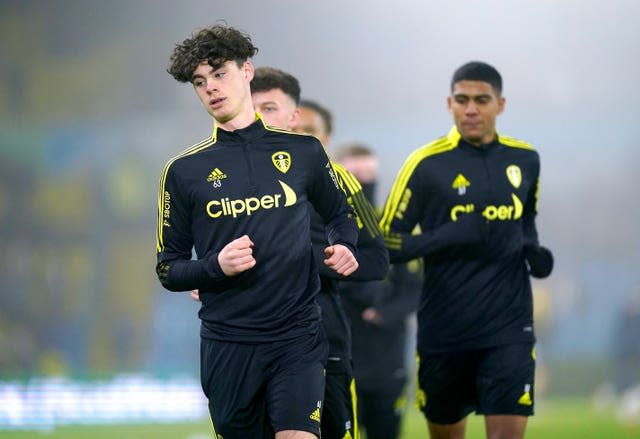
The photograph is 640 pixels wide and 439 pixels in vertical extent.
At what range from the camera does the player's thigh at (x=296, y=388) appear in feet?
13.3

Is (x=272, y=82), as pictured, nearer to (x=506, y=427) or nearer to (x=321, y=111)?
(x=321, y=111)

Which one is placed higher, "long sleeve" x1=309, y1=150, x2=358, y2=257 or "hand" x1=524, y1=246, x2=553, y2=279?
"long sleeve" x1=309, y1=150, x2=358, y2=257

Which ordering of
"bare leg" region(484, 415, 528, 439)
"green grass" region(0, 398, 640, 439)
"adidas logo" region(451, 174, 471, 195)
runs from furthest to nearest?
1. "green grass" region(0, 398, 640, 439)
2. "adidas logo" region(451, 174, 471, 195)
3. "bare leg" region(484, 415, 528, 439)

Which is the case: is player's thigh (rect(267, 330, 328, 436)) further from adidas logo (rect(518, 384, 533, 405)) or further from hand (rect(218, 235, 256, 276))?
adidas logo (rect(518, 384, 533, 405))

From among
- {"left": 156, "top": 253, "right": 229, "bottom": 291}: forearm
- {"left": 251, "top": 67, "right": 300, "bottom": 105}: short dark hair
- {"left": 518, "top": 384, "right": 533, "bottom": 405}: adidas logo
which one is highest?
{"left": 251, "top": 67, "right": 300, "bottom": 105}: short dark hair

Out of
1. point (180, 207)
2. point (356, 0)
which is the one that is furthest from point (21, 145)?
point (180, 207)

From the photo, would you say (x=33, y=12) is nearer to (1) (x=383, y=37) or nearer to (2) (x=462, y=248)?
(1) (x=383, y=37)

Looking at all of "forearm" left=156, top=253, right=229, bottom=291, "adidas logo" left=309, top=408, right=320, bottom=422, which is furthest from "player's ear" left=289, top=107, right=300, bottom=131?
"adidas logo" left=309, top=408, right=320, bottom=422

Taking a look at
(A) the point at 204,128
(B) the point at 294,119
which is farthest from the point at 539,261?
(A) the point at 204,128

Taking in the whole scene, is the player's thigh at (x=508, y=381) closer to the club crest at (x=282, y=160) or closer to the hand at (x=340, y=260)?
the hand at (x=340, y=260)

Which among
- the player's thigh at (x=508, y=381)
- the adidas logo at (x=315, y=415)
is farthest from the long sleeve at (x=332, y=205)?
the player's thigh at (x=508, y=381)

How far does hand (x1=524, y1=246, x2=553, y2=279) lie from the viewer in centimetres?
552

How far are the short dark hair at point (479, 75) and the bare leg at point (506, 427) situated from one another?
5.05ft

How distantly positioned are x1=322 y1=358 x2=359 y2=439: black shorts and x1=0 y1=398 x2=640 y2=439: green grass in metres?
4.28
